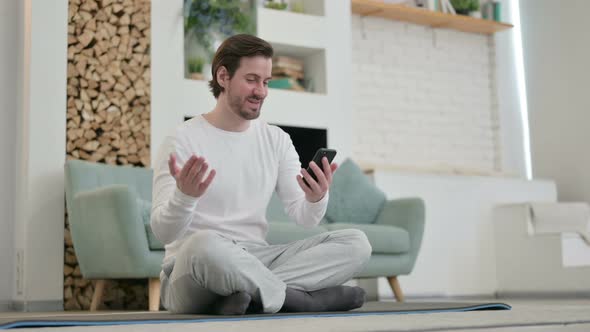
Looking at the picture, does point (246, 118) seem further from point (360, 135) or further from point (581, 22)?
point (581, 22)

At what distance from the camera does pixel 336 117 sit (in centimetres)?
553

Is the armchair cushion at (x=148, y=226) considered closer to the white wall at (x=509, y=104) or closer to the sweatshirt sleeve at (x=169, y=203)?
the sweatshirt sleeve at (x=169, y=203)

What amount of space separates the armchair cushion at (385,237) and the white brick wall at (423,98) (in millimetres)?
1339

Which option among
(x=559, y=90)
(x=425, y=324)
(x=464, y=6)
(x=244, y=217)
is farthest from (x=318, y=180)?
(x=559, y=90)

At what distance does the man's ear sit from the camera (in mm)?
2386

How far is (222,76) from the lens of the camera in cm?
239

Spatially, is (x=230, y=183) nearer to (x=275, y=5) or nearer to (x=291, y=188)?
(x=291, y=188)

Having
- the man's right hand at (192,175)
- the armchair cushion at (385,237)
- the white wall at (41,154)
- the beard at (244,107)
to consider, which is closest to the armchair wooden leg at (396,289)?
the armchair cushion at (385,237)

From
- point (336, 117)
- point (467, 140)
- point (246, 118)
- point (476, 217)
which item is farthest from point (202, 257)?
point (467, 140)

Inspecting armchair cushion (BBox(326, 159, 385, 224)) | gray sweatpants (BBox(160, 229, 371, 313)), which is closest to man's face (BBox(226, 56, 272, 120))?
gray sweatpants (BBox(160, 229, 371, 313))

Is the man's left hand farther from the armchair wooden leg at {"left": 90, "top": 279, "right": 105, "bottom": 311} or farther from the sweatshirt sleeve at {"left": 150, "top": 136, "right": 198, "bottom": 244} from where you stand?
the armchair wooden leg at {"left": 90, "top": 279, "right": 105, "bottom": 311}

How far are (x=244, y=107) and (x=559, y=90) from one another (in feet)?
15.6

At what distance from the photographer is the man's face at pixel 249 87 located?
2.33 meters

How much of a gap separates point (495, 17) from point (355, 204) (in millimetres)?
2486
